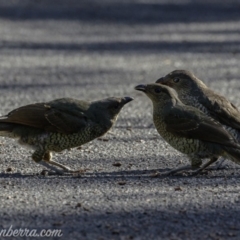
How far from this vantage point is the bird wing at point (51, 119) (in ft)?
31.2

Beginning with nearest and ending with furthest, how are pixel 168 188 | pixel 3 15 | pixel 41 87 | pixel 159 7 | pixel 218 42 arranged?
pixel 168 188, pixel 41 87, pixel 218 42, pixel 3 15, pixel 159 7

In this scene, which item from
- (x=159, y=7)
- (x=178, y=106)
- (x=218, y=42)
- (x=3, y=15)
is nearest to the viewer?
(x=178, y=106)

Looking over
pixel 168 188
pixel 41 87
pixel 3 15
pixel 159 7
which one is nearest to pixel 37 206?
pixel 168 188

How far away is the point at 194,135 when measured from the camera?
9.52 meters

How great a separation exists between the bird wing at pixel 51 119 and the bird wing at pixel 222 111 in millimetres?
1540

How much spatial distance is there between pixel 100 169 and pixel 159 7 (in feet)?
75.4

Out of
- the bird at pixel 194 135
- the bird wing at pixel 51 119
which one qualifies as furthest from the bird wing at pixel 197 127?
the bird wing at pixel 51 119

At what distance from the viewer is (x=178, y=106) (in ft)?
32.3

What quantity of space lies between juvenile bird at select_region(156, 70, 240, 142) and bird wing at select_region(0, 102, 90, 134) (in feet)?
4.94

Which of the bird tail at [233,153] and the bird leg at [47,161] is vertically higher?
the bird tail at [233,153]

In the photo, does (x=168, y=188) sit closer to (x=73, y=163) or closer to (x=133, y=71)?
(x=73, y=163)

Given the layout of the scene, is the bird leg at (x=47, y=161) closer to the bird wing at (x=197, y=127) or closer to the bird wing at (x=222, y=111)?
the bird wing at (x=197, y=127)

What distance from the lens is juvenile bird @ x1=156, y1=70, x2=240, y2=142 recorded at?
33.5 feet

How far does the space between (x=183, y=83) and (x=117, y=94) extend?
4936mm
